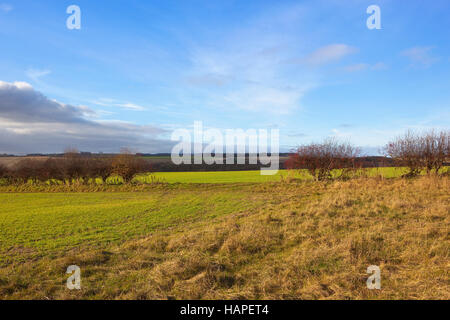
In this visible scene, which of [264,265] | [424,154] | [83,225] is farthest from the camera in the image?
[424,154]

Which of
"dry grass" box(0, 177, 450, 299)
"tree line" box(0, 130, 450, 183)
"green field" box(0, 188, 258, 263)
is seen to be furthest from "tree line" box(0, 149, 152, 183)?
"dry grass" box(0, 177, 450, 299)

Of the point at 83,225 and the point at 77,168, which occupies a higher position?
the point at 77,168

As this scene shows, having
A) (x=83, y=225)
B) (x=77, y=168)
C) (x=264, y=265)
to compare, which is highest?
(x=77, y=168)

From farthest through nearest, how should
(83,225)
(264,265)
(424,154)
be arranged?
(424,154) < (83,225) < (264,265)

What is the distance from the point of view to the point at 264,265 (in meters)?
5.65

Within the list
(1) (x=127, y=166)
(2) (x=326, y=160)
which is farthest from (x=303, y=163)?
(1) (x=127, y=166)

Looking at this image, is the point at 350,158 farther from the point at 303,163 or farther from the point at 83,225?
the point at 83,225

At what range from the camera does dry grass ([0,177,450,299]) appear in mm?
4516

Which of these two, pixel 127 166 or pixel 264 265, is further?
pixel 127 166

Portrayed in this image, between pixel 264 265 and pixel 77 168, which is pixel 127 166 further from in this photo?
pixel 264 265

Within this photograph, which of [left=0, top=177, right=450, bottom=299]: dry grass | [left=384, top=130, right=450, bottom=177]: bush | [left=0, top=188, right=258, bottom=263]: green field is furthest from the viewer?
→ [left=384, top=130, right=450, bottom=177]: bush

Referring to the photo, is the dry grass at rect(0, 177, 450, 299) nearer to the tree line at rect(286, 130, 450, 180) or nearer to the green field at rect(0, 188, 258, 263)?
the green field at rect(0, 188, 258, 263)
